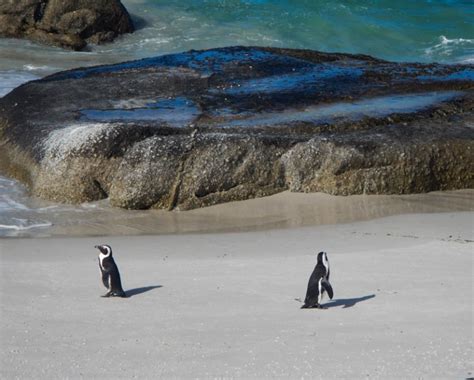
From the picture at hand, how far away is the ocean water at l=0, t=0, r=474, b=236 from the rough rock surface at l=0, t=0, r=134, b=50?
1.14 feet

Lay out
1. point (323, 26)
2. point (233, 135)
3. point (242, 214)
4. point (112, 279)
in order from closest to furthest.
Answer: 1. point (112, 279)
2. point (242, 214)
3. point (233, 135)
4. point (323, 26)

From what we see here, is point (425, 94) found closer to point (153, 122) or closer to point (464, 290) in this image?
point (153, 122)

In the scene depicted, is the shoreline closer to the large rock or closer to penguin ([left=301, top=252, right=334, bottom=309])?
the large rock

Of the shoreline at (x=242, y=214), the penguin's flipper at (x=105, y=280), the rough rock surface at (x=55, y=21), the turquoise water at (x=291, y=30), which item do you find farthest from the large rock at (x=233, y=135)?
the rough rock surface at (x=55, y=21)

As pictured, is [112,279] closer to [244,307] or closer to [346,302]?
[244,307]

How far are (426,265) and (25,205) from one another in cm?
424

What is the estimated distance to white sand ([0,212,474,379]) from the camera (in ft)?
18.1

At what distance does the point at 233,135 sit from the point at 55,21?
12394mm

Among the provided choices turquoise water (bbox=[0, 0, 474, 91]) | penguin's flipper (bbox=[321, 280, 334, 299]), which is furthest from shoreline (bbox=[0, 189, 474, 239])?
turquoise water (bbox=[0, 0, 474, 91])

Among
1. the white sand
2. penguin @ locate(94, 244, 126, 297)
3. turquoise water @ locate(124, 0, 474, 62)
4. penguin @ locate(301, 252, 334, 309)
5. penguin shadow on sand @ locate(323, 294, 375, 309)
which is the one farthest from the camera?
turquoise water @ locate(124, 0, 474, 62)

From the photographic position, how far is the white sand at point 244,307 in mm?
5523

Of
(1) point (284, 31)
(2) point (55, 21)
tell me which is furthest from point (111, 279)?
(1) point (284, 31)

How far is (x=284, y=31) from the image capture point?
80.3 ft

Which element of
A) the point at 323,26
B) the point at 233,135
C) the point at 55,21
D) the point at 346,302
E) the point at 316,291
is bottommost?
the point at 346,302
